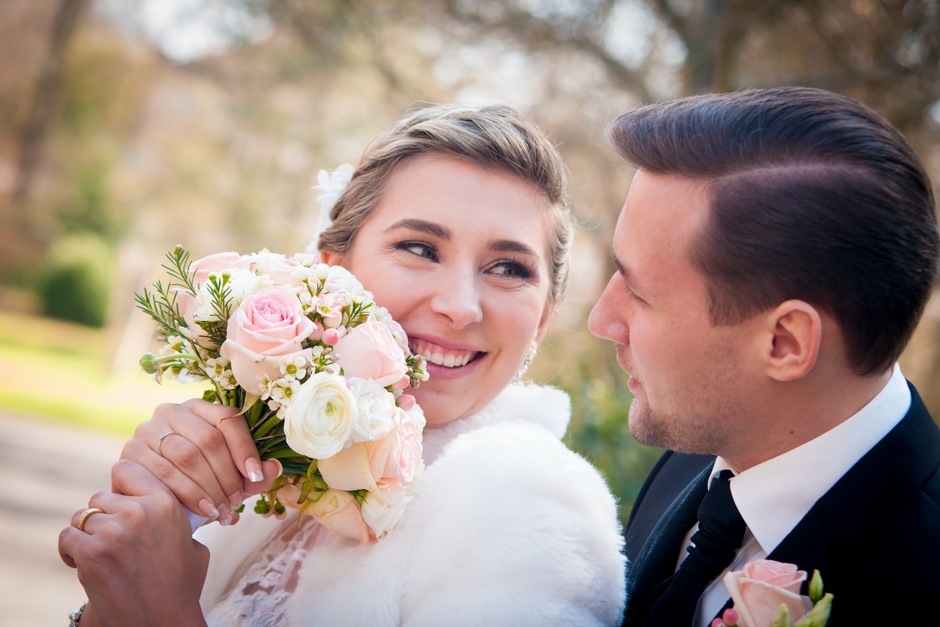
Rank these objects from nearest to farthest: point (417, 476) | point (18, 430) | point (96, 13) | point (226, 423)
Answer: point (226, 423), point (417, 476), point (18, 430), point (96, 13)

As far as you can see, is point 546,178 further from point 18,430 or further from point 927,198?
point 18,430

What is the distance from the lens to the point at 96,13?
25047mm

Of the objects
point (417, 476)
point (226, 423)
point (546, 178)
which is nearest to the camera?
point (226, 423)

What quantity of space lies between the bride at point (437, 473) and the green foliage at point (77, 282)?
840 inches

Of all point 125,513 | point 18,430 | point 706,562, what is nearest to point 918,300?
point 706,562

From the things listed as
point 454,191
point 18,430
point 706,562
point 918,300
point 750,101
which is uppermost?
point 18,430

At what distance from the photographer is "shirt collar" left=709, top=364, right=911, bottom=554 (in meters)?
2.16

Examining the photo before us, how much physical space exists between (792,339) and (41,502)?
8.84 m

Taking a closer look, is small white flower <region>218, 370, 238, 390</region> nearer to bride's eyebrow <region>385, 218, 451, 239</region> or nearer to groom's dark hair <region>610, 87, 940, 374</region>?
bride's eyebrow <region>385, 218, 451, 239</region>

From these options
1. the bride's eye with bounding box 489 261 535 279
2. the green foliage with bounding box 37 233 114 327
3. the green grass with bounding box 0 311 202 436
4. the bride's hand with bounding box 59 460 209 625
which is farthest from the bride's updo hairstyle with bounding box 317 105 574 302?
the green foliage with bounding box 37 233 114 327

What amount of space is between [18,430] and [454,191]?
1093 cm

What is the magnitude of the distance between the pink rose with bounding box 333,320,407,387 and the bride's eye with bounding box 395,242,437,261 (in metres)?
0.61

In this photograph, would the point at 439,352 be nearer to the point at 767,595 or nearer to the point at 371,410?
the point at 371,410

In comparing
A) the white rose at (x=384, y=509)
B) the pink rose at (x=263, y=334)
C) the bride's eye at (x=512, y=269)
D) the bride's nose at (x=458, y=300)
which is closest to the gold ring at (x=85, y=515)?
the pink rose at (x=263, y=334)
